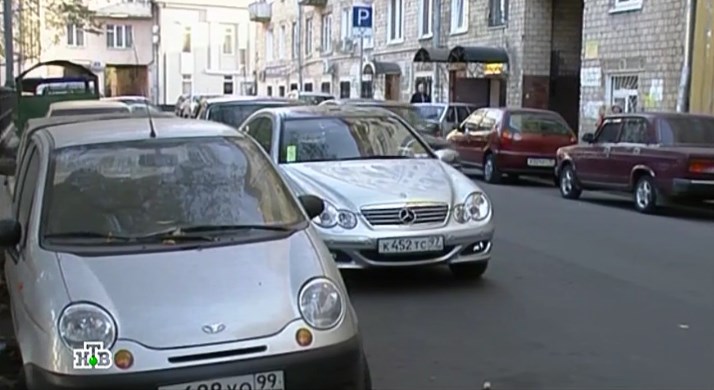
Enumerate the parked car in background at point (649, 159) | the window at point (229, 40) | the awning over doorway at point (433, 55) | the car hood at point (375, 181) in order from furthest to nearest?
the window at point (229, 40) → the awning over doorway at point (433, 55) → the parked car in background at point (649, 159) → the car hood at point (375, 181)

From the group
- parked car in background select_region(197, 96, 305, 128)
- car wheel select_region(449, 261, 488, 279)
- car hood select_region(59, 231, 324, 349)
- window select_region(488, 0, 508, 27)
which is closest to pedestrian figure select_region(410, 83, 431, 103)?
window select_region(488, 0, 508, 27)

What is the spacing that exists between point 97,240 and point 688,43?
56.7ft

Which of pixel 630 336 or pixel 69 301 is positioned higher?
pixel 69 301

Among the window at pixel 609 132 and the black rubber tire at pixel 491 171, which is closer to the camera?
the window at pixel 609 132

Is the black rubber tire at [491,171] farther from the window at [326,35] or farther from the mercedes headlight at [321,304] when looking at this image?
the window at [326,35]

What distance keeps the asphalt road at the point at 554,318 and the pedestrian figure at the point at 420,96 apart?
19419 mm

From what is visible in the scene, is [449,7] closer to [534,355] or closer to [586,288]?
[586,288]

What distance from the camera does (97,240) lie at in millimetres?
4816

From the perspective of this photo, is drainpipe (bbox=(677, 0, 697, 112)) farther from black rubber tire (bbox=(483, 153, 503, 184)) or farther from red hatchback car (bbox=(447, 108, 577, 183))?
black rubber tire (bbox=(483, 153, 503, 184))

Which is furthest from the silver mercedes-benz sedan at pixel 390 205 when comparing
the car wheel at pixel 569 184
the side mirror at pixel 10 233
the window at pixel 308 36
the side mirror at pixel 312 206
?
the window at pixel 308 36

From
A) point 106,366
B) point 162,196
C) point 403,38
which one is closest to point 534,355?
point 162,196

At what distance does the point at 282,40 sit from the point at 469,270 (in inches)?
1779

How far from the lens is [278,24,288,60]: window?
5166 centimetres

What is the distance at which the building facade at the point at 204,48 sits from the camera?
203 ft
